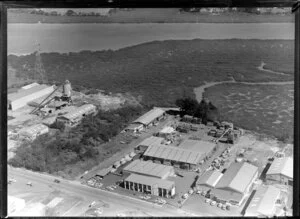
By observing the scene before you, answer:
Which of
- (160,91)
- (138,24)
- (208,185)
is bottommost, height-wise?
(208,185)

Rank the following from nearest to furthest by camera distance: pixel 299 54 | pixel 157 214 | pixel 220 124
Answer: pixel 299 54 < pixel 157 214 < pixel 220 124

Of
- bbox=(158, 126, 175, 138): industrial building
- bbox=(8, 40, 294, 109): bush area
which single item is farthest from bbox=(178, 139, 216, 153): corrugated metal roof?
bbox=(8, 40, 294, 109): bush area

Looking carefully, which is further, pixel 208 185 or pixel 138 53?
pixel 138 53

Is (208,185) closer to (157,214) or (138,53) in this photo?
(157,214)

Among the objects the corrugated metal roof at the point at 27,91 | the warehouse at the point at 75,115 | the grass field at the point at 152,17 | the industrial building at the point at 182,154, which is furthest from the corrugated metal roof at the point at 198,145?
the corrugated metal roof at the point at 27,91

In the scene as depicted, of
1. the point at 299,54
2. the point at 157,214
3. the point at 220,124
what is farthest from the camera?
the point at 220,124

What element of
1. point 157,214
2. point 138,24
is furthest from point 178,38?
point 157,214

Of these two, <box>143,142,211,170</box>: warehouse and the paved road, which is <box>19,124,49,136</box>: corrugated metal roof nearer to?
the paved road
